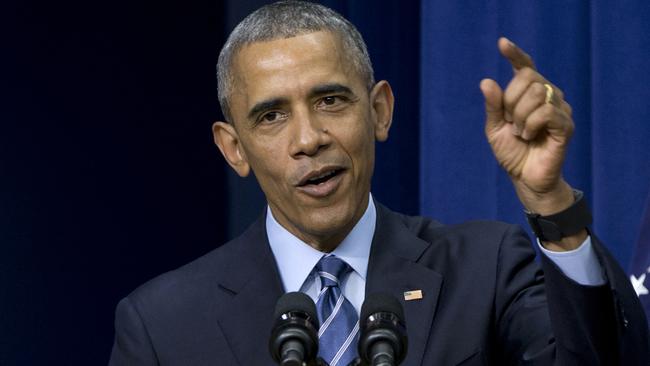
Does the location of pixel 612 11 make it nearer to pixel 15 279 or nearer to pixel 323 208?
pixel 323 208

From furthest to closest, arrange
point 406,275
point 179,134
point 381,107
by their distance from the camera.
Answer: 1. point 179,134
2. point 381,107
3. point 406,275

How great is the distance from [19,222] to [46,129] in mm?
261

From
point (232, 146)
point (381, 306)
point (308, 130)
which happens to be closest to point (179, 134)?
point (232, 146)

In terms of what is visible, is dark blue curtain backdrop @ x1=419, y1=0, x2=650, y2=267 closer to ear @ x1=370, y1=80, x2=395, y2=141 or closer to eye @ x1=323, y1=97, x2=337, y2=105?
ear @ x1=370, y1=80, x2=395, y2=141

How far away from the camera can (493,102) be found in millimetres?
1931

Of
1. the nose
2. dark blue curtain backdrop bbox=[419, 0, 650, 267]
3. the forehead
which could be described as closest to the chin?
the nose

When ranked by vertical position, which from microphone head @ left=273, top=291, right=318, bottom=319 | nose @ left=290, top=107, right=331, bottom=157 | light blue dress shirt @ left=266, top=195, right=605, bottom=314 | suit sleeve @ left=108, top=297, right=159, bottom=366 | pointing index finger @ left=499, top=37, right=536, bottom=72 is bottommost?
suit sleeve @ left=108, top=297, right=159, bottom=366

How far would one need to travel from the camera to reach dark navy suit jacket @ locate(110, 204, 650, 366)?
7.95ft

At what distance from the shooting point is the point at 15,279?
3584mm

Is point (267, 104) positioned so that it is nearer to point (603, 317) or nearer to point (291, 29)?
point (291, 29)

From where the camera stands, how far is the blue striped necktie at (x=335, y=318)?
7.87 feet

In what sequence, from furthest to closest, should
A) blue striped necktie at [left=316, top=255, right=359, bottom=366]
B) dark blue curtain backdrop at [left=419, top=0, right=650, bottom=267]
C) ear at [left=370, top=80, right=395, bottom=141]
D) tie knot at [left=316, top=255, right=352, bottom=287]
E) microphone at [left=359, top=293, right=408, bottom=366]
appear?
Answer: dark blue curtain backdrop at [left=419, top=0, right=650, bottom=267] → ear at [left=370, top=80, right=395, bottom=141] → tie knot at [left=316, top=255, right=352, bottom=287] → blue striped necktie at [left=316, top=255, right=359, bottom=366] → microphone at [left=359, top=293, right=408, bottom=366]

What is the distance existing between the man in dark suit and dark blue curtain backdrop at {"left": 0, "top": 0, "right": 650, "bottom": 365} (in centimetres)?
54

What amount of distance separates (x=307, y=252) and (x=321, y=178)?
0.20 m
